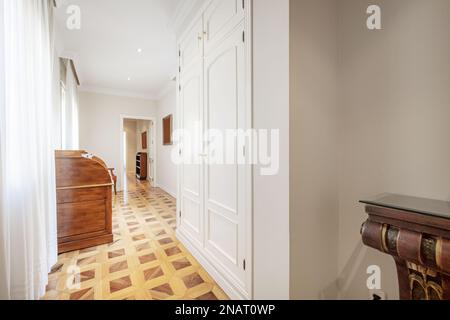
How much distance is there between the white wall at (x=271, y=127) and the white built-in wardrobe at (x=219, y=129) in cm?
7

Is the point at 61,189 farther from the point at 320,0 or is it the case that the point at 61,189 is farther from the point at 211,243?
the point at 320,0

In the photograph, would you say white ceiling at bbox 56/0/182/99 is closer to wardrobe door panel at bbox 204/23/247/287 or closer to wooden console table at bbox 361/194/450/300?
wardrobe door panel at bbox 204/23/247/287

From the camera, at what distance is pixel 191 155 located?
2213mm

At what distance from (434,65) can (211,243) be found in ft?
6.39

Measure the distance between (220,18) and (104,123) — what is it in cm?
508

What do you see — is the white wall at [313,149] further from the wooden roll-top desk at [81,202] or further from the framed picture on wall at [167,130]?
the framed picture on wall at [167,130]

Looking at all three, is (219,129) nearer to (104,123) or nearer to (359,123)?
(359,123)

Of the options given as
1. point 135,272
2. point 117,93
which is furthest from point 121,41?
point 135,272

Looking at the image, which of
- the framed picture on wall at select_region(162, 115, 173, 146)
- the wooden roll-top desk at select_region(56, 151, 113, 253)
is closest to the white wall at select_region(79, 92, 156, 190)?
the framed picture on wall at select_region(162, 115, 173, 146)

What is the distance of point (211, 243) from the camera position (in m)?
1.87

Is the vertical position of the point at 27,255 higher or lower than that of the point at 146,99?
lower

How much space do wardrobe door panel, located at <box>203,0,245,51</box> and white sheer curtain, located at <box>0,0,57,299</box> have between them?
4.36 ft

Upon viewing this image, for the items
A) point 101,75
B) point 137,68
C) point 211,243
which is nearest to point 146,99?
point 101,75

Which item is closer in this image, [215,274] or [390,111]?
[390,111]
